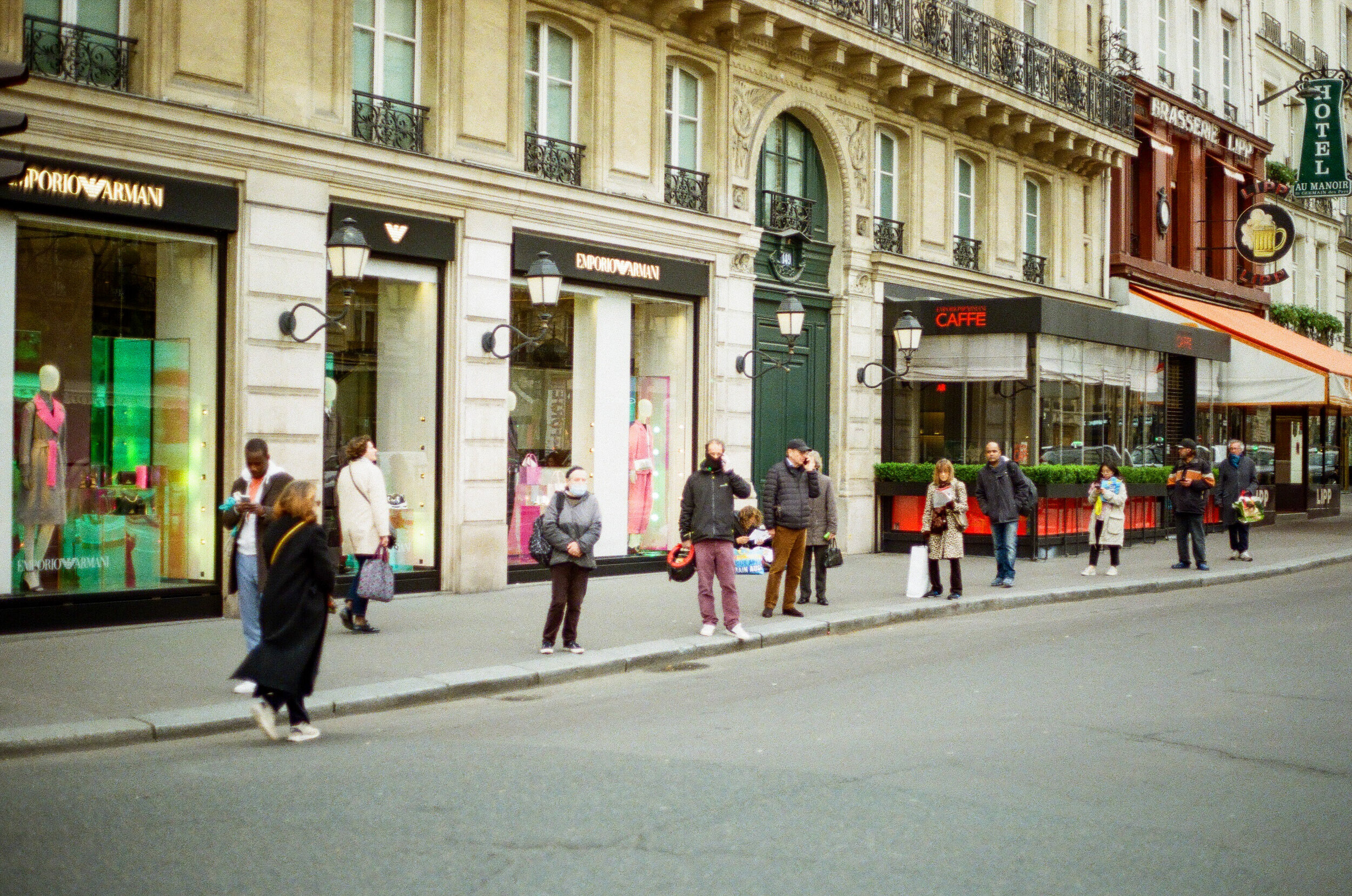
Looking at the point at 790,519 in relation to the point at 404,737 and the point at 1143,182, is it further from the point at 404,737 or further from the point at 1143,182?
the point at 1143,182

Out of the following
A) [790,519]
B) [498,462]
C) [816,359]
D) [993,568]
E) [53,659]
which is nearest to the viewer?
[53,659]

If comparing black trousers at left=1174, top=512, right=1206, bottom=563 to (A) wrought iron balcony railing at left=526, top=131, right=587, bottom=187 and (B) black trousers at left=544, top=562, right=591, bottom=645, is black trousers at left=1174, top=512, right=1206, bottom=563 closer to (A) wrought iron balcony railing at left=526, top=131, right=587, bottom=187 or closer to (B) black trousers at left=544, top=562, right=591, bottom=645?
(A) wrought iron balcony railing at left=526, top=131, right=587, bottom=187

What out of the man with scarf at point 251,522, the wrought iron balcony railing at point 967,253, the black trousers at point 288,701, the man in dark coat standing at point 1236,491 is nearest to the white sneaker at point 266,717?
the black trousers at point 288,701

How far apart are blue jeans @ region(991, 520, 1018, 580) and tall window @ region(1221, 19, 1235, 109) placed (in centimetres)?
1912

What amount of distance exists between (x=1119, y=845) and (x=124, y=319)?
32.8ft

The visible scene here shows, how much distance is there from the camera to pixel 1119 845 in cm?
551

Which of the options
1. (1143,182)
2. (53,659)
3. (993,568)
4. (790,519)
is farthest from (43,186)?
Answer: (1143,182)

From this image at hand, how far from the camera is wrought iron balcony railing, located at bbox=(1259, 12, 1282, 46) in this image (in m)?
33.9

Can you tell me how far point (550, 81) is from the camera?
1598cm

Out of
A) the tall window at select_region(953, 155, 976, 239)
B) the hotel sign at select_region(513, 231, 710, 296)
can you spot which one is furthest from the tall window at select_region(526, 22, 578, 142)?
the tall window at select_region(953, 155, 976, 239)

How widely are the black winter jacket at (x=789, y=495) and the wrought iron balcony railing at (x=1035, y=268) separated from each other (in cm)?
1246

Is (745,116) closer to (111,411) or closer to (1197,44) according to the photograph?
(111,411)

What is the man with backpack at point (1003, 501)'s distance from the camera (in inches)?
642

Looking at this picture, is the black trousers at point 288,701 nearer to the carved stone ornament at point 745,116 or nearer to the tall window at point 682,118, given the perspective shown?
the tall window at point 682,118
